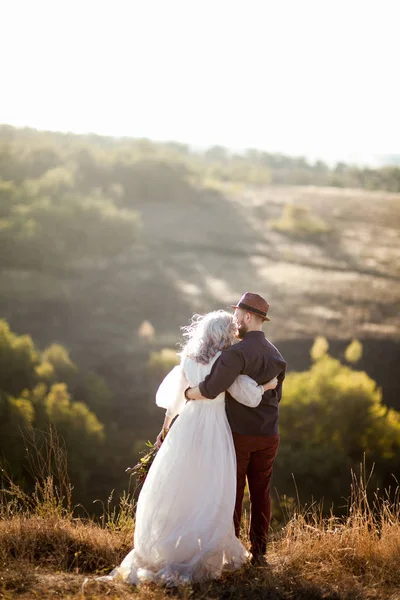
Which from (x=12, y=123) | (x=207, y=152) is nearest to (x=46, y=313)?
(x=12, y=123)

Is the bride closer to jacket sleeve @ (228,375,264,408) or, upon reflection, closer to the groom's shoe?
jacket sleeve @ (228,375,264,408)

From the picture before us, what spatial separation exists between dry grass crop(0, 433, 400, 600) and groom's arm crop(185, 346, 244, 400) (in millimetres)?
820

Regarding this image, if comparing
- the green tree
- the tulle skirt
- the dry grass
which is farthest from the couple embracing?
the green tree

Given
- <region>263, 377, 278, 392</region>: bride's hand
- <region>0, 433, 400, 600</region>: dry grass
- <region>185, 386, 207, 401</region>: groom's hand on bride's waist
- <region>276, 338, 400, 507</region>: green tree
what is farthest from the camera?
<region>276, 338, 400, 507</region>: green tree

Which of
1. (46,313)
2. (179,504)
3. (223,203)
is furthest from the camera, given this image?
(223,203)

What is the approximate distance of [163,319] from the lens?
17344 mm

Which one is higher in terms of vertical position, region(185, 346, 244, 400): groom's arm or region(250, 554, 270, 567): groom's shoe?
region(185, 346, 244, 400): groom's arm

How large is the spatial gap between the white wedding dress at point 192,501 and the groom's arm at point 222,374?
0.08 m

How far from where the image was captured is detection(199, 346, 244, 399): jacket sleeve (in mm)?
3137

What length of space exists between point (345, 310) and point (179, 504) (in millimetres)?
15418

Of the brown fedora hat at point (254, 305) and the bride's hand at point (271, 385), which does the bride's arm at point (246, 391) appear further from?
the brown fedora hat at point (254, 305)

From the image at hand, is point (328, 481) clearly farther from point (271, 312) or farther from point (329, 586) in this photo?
point (329, 586)

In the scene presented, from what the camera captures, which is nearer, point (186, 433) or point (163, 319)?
point (186, 433)

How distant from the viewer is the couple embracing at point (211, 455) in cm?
314
